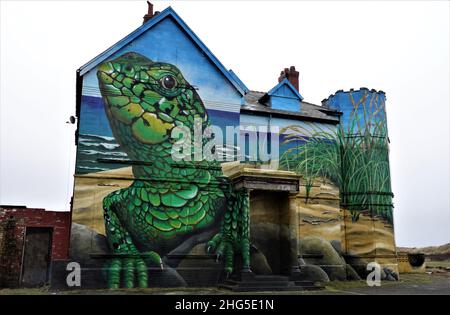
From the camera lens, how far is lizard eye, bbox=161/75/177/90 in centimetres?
1934

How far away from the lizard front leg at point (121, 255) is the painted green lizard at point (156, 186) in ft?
0.13

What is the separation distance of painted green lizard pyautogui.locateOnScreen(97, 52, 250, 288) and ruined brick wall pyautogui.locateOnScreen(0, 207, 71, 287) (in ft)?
8.75

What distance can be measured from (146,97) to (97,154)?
344 centimetres

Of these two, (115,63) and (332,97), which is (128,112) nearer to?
(115,63)

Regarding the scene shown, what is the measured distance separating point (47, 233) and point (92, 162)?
13.8 feet

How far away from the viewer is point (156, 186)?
1831 cm

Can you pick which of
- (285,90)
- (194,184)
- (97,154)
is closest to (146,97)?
(97,154)

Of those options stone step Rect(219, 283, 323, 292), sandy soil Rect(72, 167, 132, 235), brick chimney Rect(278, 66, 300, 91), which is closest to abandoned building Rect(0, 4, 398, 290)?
sandy soil Rect(72, 167, 132, 235)

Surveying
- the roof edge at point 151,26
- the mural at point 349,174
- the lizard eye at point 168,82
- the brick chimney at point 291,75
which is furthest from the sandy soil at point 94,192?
the brick chimney at point 291,75

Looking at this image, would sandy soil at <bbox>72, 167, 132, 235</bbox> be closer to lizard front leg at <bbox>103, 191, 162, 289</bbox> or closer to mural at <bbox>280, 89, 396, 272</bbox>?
lizard front leg at <bbox>103, 191, 162, 289</bbox>

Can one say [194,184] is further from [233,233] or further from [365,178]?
[365,178]

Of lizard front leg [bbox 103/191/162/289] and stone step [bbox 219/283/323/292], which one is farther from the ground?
lizard front leg [bbox 103/191/162/289]

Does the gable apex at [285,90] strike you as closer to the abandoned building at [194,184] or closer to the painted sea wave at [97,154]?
the abandoned building at [194,184]
